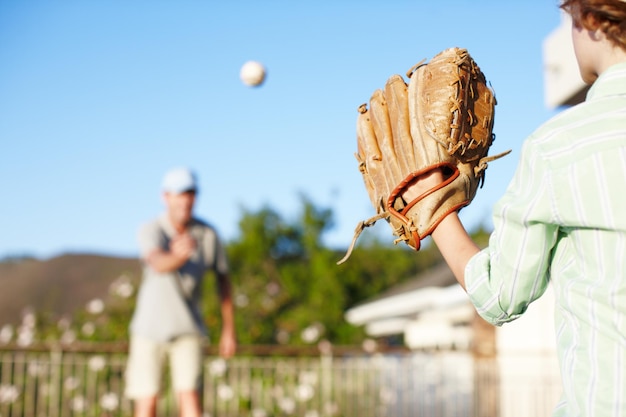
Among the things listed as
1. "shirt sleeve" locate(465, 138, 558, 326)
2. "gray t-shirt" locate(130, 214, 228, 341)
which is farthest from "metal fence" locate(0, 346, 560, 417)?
"shirt sleeve" locate(465, 138, 558, 326)

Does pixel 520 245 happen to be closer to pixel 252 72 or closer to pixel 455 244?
pixel 455 244

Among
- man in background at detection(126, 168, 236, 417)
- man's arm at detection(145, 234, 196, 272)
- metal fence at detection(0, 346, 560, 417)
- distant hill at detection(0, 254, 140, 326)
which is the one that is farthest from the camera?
distant hill at detection(0, 254, 140, 326)

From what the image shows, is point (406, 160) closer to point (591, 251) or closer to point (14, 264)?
point (591, 251)

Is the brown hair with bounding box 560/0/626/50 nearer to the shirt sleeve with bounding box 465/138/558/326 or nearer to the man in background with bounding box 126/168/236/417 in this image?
the shirt sleeve with bounding box 465/138/558/326

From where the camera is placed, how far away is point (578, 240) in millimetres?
1578

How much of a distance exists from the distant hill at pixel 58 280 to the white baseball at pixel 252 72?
20728 millimetres

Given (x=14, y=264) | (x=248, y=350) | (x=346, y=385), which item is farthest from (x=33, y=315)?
(x=14, y=264)

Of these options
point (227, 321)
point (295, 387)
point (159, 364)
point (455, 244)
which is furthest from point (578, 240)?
point (295, 387)

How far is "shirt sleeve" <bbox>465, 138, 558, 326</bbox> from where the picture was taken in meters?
1.57

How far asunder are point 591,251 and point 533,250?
0.10m

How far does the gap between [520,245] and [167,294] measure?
5789 mm

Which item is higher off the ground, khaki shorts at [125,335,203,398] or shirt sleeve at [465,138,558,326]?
shirt sleeve at [465,138,558,326]

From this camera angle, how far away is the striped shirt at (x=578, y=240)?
1.52m

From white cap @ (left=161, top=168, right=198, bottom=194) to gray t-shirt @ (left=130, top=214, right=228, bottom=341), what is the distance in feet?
Result: 1.22
